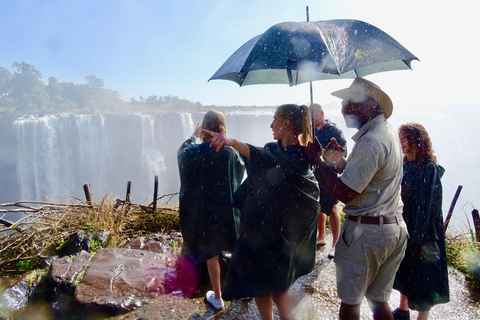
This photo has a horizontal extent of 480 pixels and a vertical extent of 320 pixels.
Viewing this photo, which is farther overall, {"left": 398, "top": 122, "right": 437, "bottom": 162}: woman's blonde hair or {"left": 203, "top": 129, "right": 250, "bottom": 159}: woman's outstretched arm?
{"left": 398, "top": 122, "right": 437, "bottom": 162}: woman's blonde hair

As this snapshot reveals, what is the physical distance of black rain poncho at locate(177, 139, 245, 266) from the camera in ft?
8.36

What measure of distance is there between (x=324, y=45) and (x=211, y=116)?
1.07 meters

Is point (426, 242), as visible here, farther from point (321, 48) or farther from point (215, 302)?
point (215, 302)

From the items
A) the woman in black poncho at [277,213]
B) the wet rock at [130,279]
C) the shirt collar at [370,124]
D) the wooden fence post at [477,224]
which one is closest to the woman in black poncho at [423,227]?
the shirt collar at [370,124]

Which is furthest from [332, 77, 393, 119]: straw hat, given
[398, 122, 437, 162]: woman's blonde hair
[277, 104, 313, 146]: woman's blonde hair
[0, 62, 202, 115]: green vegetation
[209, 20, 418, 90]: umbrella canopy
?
[0, 62, 202, 115]: green vegetation

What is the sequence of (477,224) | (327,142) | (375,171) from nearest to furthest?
(375,171) → (327,142) → (477,224)

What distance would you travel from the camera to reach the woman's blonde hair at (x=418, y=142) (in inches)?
85.7

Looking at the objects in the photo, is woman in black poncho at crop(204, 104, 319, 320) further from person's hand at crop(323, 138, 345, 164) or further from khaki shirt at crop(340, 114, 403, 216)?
khaki shirt at crop(340, 114, 403, 216)

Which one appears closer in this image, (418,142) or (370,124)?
(370,124)

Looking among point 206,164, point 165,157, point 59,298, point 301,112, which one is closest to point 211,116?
point 206,164

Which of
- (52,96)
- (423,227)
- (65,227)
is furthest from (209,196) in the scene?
(52,96)

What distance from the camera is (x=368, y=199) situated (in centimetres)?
168

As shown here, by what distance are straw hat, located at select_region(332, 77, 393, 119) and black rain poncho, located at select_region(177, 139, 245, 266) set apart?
1117mm

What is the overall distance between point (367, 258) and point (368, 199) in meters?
0.32
